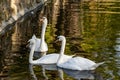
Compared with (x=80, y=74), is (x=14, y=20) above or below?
above

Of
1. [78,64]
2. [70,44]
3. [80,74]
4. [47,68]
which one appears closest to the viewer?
[80,74]

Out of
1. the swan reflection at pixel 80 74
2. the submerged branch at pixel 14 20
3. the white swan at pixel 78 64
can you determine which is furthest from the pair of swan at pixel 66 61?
the submerged branch at pixel 14 20

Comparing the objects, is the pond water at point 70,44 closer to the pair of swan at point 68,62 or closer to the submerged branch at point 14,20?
the pair of swan at point 68,62

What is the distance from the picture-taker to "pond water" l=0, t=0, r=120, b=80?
17.2 m

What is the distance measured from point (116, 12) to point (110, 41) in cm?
1450

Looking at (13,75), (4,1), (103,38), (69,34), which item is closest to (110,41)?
(103,38)

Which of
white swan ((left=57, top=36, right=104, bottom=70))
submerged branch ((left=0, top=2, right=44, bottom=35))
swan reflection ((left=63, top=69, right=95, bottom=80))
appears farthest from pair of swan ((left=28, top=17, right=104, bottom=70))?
submerged branch ((left=0, top=2, right=44, bottom=35))

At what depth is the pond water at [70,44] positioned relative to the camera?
56.6 ft

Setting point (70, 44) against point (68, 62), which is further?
point (70, 44)

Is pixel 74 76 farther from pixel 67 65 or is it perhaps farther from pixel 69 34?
pixel 69 34

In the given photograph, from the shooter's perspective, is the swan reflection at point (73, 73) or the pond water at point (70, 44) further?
the pond water at point (70, 44)

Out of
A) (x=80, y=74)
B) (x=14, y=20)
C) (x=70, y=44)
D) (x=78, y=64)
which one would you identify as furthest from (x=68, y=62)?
(x=14, y=20)

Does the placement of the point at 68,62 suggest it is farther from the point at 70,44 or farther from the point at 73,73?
the point at 70,44

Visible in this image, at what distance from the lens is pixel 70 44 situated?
22.9 meters
